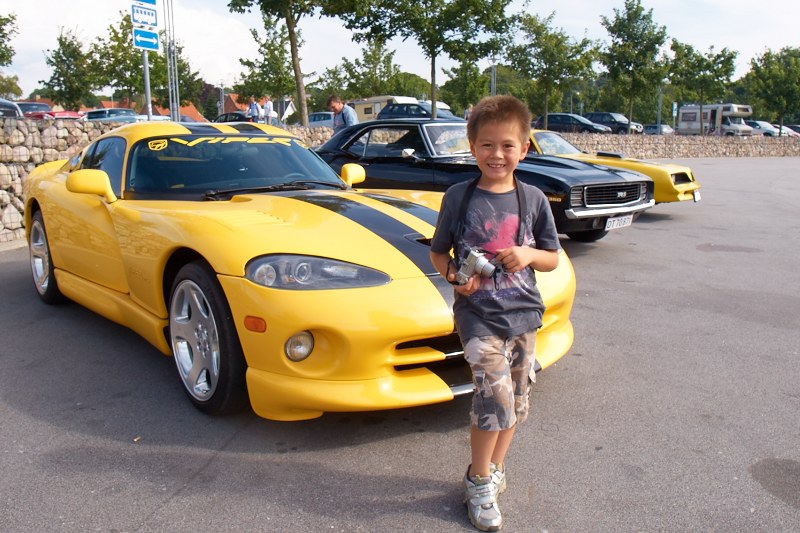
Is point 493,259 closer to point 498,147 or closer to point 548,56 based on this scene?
point 498,147

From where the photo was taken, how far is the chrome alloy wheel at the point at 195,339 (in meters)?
3.19

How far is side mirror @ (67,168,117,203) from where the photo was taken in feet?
13.0

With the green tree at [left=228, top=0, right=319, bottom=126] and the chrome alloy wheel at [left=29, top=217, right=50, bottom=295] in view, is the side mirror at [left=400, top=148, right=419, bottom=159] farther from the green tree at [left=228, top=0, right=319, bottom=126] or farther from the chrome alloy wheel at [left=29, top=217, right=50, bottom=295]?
the green tree at [left=228, top=0, right=319, bottom=126]

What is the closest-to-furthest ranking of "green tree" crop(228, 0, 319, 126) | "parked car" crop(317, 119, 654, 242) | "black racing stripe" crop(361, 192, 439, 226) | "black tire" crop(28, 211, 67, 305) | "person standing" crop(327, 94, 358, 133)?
"black racing stripe" crop(361, 192, 439, 226), "black tire" crop(28, 211, 67, 305), "parked car" crop(317, 119, 654, 242), "person standing" crop(327, 94, 358, 133), "green tree" crop(228, 0, 319, 126)

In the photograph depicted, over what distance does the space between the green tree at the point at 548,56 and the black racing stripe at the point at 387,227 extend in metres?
29.7

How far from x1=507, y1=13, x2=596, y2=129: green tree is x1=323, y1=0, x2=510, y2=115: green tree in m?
10.8

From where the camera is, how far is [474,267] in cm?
220

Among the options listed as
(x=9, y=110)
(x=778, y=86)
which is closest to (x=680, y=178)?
(x=9, y=110)

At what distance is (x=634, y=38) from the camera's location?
33.2 m

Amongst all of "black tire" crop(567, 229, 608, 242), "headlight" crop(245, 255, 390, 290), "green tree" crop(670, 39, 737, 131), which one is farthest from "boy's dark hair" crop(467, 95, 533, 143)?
"green tree" crop(670, 39, 737, 131)

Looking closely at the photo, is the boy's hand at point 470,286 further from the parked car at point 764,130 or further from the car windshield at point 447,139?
the parked car at point 764,130

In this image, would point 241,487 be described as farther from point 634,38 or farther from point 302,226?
point 634,38

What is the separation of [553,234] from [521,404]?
64cm

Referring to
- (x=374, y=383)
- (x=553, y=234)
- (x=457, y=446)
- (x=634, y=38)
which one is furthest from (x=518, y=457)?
(x=634, y=38)
